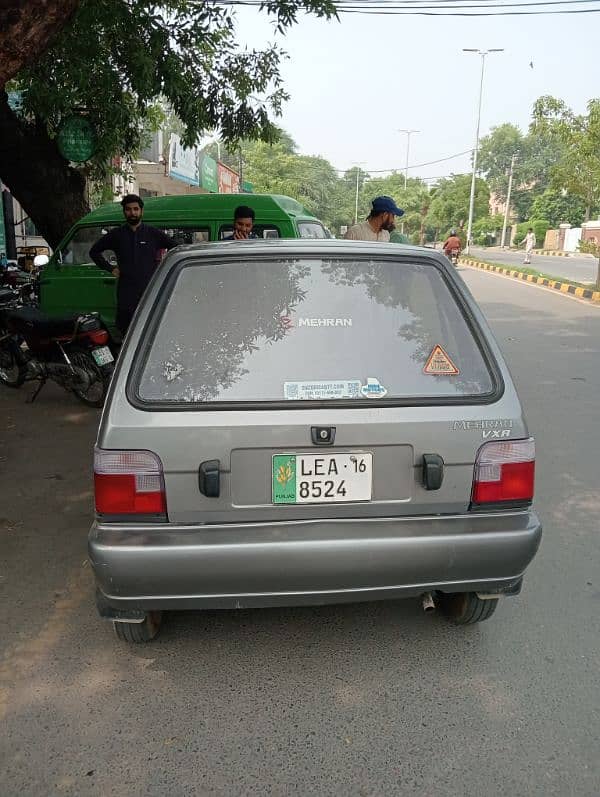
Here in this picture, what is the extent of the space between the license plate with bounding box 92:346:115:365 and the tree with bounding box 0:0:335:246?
291 centimetres

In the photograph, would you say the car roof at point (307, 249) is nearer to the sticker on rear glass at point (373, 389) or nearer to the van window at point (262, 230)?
the sticker on rear glass at point (373, 389)

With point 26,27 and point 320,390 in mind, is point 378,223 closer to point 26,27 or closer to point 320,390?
point 26,27

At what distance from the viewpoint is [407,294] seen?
2590 mm

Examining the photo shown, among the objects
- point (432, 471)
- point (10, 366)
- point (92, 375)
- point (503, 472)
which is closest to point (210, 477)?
point (432, 471)

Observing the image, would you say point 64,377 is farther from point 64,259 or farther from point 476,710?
point 476,710

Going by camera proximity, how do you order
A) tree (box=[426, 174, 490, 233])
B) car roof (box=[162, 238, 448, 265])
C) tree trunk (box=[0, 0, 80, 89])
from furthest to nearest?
tree (box=[426, 174, 490, 233]) < tree trunk (box=[0, 0, 80, 89]) < car roof (box=[162, 238, 448, 265])

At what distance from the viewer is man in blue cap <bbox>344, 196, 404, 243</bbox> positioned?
5.82 meters

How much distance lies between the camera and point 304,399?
2336mm

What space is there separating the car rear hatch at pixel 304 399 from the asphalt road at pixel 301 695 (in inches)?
26.9

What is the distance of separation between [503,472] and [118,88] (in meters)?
6.95

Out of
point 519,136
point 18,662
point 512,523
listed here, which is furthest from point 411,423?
point 519,136

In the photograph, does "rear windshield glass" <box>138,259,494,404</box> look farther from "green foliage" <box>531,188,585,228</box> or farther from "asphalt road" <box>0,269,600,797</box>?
"green foliage" <box>531,188,585,228</box>

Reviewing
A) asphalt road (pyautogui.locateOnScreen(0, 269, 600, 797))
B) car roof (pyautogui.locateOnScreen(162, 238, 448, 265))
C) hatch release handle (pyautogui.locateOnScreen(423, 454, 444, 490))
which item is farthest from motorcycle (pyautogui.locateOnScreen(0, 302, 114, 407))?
hatch release handle (pyautogui.locateOnScreen(423, 454, 444, 490))

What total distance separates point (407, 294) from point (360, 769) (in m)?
1.62
